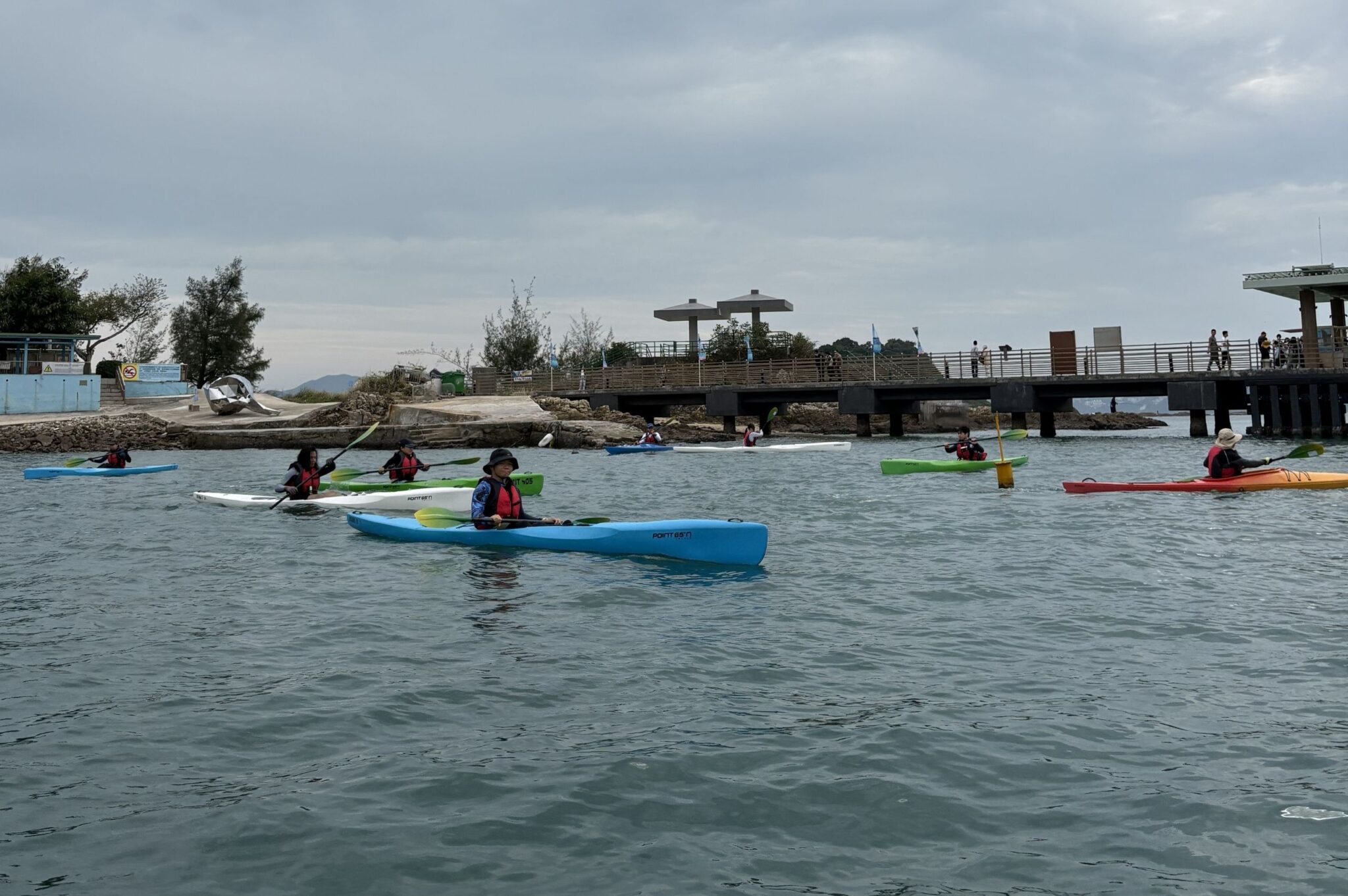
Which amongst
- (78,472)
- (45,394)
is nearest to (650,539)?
(78,472)

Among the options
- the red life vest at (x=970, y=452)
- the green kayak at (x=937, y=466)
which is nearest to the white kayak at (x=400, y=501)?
the green kayak at (x=937, y=466)

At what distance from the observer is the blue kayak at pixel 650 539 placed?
1237cm

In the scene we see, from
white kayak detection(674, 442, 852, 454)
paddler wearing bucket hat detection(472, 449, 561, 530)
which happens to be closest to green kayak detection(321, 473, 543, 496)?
paddler wearing bucket hat detection(472, 449, 561, 530)

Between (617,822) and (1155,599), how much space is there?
698cm

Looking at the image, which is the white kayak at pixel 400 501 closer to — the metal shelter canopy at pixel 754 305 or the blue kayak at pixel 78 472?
the blue kayak at pixel 78 472

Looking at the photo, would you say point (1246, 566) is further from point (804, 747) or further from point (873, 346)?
point (873, 346)

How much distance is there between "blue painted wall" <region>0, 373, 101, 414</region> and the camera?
47.4m

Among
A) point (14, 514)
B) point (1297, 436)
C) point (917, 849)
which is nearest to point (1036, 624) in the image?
point (917, 849)

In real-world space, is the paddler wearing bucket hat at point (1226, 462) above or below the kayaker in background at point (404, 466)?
below

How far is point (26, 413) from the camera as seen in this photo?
47.4 m

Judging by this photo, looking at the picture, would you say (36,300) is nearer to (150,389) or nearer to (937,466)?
(150,389)

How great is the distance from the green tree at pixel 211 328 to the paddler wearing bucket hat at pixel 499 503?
57.9 meters

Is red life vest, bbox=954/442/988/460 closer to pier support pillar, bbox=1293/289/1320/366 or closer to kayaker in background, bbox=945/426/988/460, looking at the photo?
kayaker in background, bbox=945/426/988/460

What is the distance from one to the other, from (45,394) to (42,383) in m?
0.53
